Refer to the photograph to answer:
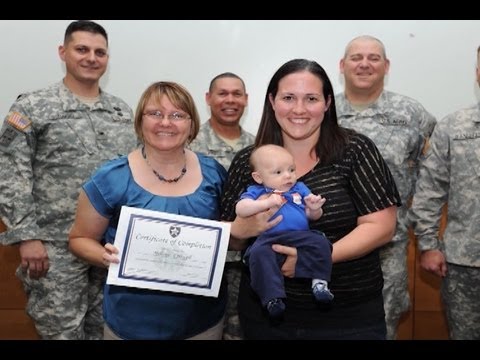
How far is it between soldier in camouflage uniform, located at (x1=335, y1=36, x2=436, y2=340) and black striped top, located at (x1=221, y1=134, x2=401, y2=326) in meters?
1.31

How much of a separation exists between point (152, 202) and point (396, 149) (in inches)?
65.7

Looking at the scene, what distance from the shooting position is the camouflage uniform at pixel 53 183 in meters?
2.87

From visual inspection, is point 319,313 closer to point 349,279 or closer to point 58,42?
point 349,279

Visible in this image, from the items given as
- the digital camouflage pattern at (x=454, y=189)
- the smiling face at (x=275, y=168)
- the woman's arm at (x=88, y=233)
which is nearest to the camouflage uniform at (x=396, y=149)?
the digital camouflage pattern at (x=454, y=189)

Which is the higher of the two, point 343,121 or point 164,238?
point 343,121

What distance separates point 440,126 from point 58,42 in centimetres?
259

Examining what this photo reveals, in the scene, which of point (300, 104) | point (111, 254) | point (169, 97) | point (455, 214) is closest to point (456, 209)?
point (455, 214)

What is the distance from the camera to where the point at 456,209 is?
9.23 feet

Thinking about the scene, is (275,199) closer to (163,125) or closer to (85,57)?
(163,125)

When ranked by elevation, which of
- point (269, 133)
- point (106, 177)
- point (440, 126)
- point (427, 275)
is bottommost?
point (427, 275)

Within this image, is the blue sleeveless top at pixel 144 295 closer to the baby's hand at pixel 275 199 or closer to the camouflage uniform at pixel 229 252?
the baby's hand at pixel 275 199

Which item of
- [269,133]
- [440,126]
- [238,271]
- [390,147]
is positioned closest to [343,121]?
[390,147]

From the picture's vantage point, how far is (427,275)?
370 centimetres
